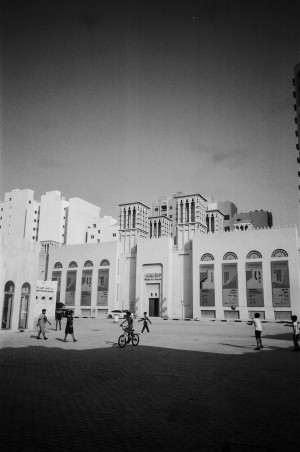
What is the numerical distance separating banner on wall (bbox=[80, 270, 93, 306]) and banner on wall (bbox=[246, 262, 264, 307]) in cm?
2427

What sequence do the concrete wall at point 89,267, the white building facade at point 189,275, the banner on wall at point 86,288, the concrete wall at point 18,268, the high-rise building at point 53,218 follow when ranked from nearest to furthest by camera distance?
the concrete wall at point 18,268
the white building facade at point 189,275
the concrete wall at point 89,267
the banner on wall at point 86,288
the high-rise building at point 53,218

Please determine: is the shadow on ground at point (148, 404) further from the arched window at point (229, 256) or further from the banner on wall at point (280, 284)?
the arched window at point (229, 256)

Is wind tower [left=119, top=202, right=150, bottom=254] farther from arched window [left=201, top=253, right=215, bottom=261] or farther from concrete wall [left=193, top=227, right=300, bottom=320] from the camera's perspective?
arched window [left=201, top=253, right=215, bottom=261]

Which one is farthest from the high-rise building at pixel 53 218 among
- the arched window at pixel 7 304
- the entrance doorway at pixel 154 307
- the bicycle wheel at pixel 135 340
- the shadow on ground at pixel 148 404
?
the shadow on ground at pixel 148 404

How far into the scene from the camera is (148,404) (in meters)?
6.98

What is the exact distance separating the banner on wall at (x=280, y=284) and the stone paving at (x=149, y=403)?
3229 cm

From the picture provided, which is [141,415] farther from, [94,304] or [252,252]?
[94,304]

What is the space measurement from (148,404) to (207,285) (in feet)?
138

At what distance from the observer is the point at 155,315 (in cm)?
5297

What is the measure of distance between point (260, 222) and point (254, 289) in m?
47.8

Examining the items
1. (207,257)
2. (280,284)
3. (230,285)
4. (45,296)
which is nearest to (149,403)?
(45,296)

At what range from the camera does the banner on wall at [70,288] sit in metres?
56.8

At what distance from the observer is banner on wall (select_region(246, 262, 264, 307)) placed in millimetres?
44406

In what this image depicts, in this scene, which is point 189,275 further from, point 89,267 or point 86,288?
point 86,288
